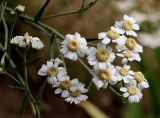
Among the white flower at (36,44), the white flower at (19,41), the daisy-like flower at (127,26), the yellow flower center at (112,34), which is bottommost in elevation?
the daisy-like flower at (127,26)

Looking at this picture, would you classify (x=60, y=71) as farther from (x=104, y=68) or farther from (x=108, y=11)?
(x=108, y=11)

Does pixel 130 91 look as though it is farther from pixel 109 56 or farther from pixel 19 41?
pixel 19 41

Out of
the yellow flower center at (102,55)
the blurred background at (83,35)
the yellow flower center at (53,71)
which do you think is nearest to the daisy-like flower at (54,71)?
the yellow flower center at (53,71)

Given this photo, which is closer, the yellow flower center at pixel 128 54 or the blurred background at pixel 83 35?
the yellow flower center at pixel 128 54

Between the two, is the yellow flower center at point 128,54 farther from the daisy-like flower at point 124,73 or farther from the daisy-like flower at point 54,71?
the daisy-like flower at point 54,71

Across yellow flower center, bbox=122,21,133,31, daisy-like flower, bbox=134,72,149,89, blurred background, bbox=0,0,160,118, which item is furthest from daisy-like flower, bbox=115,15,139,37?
blurred background, bbox=0,0,160,118

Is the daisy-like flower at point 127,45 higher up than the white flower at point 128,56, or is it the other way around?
the daisy-like flower at point 127,45
